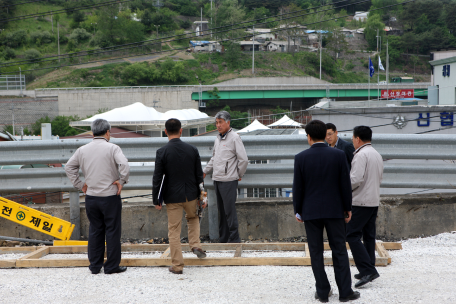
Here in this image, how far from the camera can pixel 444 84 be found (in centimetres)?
4412

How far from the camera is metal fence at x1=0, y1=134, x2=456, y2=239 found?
624 cm

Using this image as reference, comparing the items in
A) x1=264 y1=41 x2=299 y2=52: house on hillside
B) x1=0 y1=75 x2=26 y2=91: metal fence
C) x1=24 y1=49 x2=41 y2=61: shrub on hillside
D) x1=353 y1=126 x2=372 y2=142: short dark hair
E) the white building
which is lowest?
x1=353 y1=126 x2=372 y2=142: short dark hair

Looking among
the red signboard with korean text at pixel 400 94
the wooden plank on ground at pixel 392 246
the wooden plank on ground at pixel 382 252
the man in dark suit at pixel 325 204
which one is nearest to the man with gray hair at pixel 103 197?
the man in dark suit at pixel 325 204

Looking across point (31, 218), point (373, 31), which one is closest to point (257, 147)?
point (31, 218)

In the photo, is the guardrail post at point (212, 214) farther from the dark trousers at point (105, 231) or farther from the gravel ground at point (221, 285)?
the dark trousers at point (105, 231)

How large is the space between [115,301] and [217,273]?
1264 millimetres

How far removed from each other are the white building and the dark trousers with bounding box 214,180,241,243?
134 ft

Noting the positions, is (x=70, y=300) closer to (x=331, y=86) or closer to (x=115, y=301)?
(x=115, y=301)

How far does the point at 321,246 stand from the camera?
4.14m

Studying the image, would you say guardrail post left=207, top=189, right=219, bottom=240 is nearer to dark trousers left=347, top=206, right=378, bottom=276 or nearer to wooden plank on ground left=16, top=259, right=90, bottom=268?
wooden plank on ground left=16, top=259, right=90, bottom=268

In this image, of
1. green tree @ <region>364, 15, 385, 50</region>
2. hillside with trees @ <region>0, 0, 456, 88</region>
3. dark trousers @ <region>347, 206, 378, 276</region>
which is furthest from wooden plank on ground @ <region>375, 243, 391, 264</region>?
green tree @ <region>364, 15, 385, 50</region>

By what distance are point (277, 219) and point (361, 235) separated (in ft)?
6.60

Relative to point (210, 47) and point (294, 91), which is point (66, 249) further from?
point (210, 47)

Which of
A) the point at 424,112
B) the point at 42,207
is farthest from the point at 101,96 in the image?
the point at 42,207
